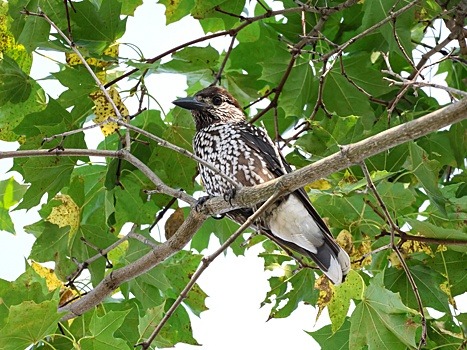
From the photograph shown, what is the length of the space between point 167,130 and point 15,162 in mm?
Answer: 709

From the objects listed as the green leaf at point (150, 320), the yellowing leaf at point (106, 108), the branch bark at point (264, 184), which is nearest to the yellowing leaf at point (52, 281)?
the branch bark at point (264, 184)

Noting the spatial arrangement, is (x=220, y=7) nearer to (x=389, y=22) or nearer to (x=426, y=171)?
(x=389, y=22)

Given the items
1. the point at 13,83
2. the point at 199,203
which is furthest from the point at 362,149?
the point at 13,83

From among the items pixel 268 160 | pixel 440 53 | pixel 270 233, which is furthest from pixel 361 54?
pixel 270 233

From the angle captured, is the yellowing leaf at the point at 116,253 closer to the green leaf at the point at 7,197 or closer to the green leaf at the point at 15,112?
the green leaf at the point at 7,197

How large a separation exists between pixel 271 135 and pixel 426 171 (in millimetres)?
1165

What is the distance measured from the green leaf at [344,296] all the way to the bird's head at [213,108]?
121 cm

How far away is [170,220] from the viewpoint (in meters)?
3.94

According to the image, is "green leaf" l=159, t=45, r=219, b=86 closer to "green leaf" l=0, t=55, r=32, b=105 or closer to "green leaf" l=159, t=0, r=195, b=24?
"green leaf" l=159, t=0, r=195, b=24

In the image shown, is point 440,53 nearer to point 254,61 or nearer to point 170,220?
point 254,61

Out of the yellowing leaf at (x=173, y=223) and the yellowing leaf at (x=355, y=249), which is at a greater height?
the yellowing leaf at (x=173, y=223)

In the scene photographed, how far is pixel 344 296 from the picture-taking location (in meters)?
3.35

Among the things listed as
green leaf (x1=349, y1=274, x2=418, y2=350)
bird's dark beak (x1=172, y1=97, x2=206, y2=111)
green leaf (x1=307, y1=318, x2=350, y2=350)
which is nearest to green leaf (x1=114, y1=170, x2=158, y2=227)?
bird's dark beak (x1=172, y1=97, x2=206, y2=111)

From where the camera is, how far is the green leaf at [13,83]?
4000 mm
